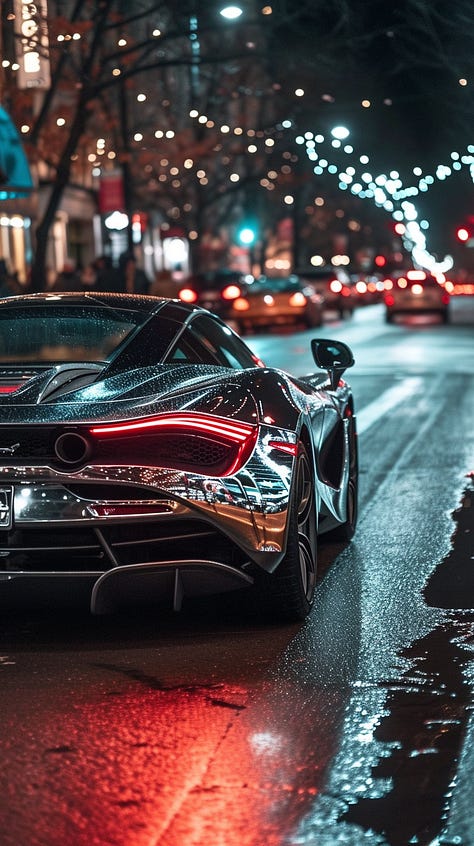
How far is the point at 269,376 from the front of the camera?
22.0ft

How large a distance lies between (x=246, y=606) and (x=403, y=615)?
29.5 inches

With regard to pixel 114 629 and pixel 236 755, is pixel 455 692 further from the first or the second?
pixel 114 629

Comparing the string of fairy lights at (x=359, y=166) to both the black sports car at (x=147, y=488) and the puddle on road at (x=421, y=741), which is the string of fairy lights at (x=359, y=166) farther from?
the puddle on road at (x=421, y=741)

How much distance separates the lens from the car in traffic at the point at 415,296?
4681 centimetres

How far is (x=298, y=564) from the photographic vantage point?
6188mm

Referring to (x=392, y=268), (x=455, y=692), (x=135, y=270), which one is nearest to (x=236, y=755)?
(x=455, y=692)

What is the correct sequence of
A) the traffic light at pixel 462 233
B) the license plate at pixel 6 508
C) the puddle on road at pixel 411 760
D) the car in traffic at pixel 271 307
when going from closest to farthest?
the puddle on road at pixel 411 760 → the license plate at pixel 6 508 → the car in traffic at pixel 271 307 → the traffic light at pixel 462 233

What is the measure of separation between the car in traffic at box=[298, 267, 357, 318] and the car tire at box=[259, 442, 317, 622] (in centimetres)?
4444

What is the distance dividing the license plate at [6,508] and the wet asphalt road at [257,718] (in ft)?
1.66

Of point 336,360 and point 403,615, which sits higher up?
point 336,360

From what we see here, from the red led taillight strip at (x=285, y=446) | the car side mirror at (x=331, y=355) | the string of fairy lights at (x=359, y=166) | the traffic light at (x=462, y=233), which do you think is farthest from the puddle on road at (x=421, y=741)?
the traffic light at (x=462, y=233)

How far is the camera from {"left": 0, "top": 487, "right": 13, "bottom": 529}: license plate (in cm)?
572

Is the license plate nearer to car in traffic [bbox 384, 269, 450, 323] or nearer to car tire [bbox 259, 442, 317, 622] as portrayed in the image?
car tire [bbox 259, 442, 317, 622]

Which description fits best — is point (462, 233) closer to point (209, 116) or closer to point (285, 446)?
point (209, 116)
